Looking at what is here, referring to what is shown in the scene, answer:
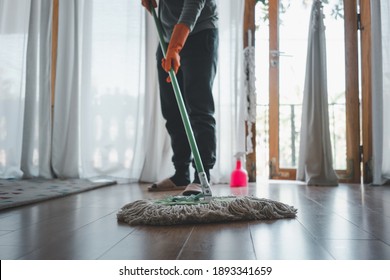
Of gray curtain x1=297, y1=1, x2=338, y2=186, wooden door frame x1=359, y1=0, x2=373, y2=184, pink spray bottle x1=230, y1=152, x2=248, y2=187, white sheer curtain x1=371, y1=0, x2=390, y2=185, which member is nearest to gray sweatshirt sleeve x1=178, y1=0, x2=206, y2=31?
pink spray bottle x1=230, y1=152, x2=248, y2=187

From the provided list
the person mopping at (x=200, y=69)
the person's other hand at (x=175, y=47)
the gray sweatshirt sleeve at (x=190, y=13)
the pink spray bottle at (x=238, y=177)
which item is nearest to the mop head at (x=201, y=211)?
the person mopping at (x=200, y=69)

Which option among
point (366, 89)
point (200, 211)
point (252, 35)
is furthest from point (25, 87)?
point (366, 89)

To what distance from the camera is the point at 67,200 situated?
1.64 m

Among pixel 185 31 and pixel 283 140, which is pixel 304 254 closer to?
pixel 185 31

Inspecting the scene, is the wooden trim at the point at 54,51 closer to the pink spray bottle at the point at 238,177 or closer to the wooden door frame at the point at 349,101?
the pink spray bottle at the point at 238,177

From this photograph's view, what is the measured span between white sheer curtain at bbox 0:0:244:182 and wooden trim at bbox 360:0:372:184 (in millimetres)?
829

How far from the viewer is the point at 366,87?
2.64 m

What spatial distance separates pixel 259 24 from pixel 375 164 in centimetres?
130

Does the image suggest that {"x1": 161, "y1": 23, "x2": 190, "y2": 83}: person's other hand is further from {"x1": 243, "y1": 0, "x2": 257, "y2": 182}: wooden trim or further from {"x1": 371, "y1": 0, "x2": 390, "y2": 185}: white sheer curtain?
{"x1": 371, "y1": 0, "x2": 390, "y2": 185}: white sheer curtain

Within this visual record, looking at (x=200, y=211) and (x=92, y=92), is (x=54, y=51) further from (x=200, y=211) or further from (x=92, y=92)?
(x=200, y=211)

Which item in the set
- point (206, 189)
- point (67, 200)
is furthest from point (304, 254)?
point (67, 200)

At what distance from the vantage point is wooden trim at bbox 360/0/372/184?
260 centimetres

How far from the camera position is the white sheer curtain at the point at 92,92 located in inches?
105

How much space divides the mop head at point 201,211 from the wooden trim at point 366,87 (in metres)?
1.70
